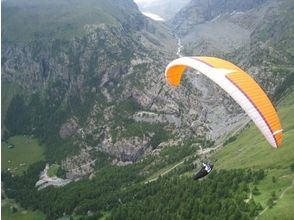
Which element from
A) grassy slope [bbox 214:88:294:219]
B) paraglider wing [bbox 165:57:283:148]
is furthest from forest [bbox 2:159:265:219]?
paraglider wing [bbox 165:57:283:148]

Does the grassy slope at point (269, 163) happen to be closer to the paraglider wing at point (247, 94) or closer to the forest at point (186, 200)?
the forest at point (186, 200)

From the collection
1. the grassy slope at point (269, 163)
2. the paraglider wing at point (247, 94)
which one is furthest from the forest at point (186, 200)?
the paraglider wing at point (247, 94)

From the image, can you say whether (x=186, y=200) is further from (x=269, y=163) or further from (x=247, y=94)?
(x=247, y=94)

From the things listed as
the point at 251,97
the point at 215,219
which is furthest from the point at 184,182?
the point at 251,97

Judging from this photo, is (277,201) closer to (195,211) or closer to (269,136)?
(195,211)

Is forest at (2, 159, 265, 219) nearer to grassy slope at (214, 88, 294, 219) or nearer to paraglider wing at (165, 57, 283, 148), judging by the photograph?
grassy slope at (214, 88, 294, 219)
